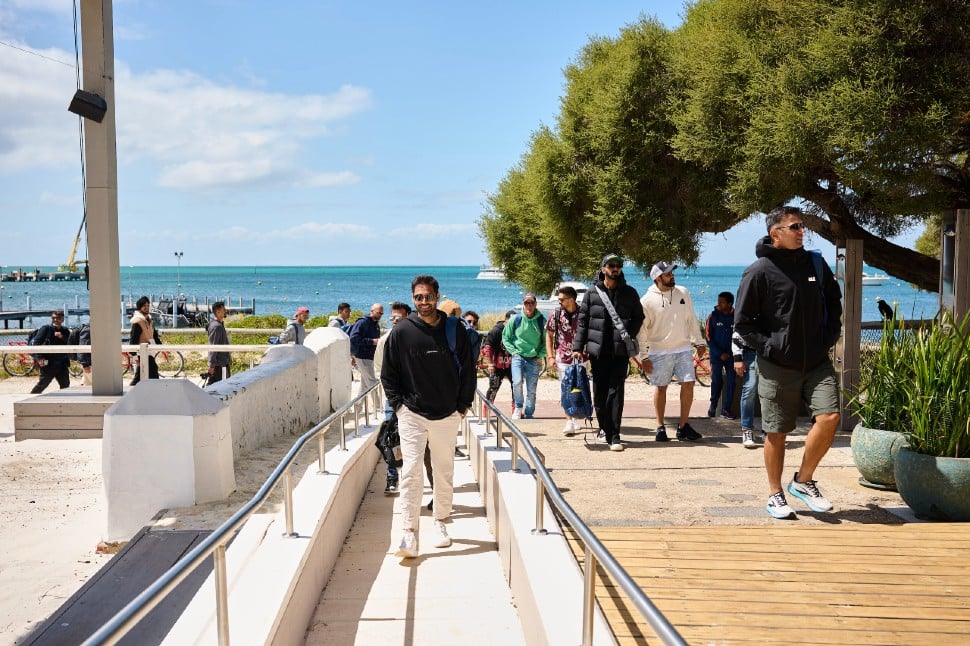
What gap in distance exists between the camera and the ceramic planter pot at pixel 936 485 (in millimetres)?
5109

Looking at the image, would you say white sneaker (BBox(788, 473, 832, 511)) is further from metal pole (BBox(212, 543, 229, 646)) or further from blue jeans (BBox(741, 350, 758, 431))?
metal pole (BBox(212, 543, 229, 646))

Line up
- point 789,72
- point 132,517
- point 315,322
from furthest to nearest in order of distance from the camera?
point 315,322 → point 789,72 → point 132,517

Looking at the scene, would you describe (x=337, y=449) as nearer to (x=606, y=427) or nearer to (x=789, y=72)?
(x=606, y=427)

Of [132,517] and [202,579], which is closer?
[202,579]

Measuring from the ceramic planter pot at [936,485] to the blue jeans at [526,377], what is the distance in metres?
5.86

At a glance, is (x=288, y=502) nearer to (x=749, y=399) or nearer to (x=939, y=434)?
(x=939, y=434)

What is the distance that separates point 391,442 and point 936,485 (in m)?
4.27

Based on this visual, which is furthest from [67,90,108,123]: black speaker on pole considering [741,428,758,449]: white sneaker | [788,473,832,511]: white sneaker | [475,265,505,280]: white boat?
[475,265,505,280]: white boat

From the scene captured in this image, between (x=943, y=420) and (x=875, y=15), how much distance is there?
306 inches

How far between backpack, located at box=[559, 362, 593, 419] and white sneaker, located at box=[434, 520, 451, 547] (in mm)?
3373

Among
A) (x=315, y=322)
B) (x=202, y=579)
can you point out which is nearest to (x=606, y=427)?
(x=202, y=579)

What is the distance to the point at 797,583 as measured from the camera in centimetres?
399

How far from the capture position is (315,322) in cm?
3147

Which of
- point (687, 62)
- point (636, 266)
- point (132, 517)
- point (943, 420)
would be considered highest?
point (687, 62)
